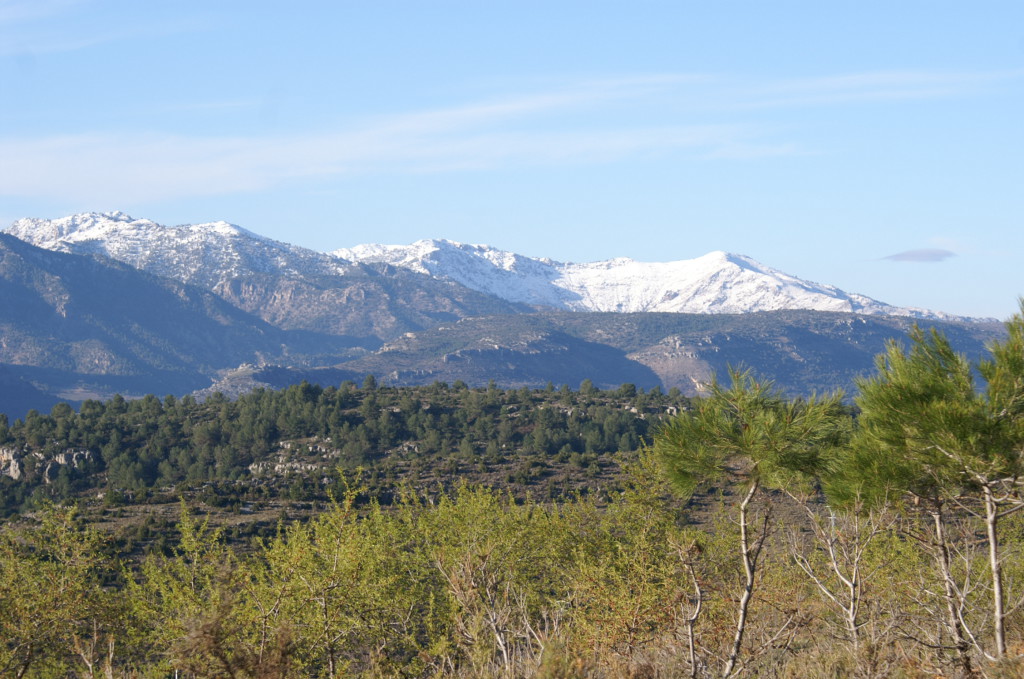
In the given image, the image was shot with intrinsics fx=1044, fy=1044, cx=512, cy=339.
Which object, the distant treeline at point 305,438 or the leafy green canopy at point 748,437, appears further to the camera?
the distant treeline at point 305,438

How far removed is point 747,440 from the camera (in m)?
22.8

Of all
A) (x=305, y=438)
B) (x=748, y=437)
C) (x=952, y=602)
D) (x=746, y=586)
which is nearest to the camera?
(x=746, y=586)

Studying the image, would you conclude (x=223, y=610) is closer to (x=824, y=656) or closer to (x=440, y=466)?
(x=824, y=656)

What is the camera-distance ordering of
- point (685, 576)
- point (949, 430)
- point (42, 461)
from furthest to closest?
point (42, 461) < point (685, 576) < point (949, 430)

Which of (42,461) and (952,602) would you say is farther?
(42,461)

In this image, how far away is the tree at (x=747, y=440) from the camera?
2273cm

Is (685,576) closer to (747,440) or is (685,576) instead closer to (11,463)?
(747,440)

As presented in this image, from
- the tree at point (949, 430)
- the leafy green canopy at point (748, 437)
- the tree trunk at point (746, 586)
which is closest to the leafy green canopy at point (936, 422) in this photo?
the tree at point (949, 430)

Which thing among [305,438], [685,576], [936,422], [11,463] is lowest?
[11,463]

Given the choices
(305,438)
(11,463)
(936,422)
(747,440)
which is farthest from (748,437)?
(11,463)

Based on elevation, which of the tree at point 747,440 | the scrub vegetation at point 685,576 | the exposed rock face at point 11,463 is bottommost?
the exposed rock face at point 11,463

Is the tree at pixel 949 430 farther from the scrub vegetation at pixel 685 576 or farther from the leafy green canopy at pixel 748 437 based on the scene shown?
the leafy green canopy at pixel 748 437

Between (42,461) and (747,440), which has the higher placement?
(747,440)

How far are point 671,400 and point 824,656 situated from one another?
156 m
